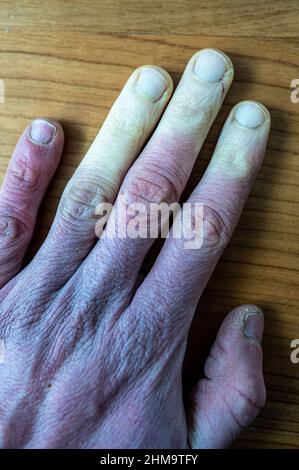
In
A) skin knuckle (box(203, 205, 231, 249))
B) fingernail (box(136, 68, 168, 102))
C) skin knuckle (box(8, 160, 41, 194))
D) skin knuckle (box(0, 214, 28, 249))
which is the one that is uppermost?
fingernail (box(136, 68, 168, 102))

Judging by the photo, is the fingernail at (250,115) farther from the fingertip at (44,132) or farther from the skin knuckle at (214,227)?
the fingertip at (44,132)

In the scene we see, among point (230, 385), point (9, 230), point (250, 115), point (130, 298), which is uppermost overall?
point (250, 115)

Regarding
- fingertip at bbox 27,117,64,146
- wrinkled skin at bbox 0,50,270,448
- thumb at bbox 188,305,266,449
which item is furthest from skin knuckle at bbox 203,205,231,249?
fingertip at bbox 27,117,64,146

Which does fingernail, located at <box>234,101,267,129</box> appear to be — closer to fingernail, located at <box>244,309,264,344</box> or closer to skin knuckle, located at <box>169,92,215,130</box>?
skin knuckle, located at <box>169,92,215,130</box>

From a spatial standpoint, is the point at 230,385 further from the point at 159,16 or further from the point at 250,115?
the point at 159,16

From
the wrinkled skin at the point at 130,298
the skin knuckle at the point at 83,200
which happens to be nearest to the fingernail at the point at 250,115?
the wrinkled skin at the point at 130,298

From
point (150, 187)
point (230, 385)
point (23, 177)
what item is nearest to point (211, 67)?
point (150, 187)
